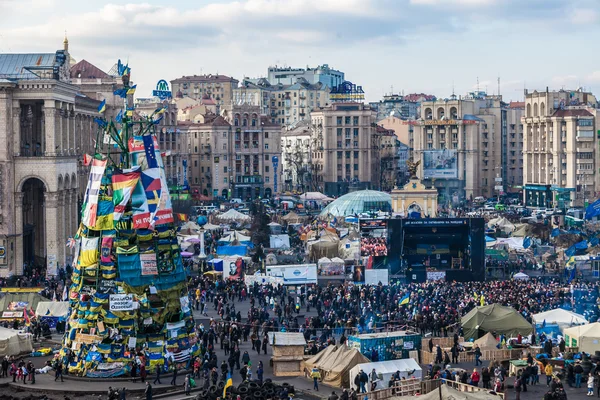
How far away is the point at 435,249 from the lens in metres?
63.7

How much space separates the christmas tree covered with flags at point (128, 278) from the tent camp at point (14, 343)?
3969mm

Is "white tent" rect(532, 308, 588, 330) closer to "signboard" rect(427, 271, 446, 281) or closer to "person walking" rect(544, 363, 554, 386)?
"person walking" rect(544, 363, 554, 386)

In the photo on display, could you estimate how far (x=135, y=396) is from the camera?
33.4 m

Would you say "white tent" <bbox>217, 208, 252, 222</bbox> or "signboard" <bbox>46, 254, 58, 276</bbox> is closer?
"signboard" <bbox>46, 254, 58, 276</bbox>

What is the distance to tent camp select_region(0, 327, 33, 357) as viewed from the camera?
3847 cm

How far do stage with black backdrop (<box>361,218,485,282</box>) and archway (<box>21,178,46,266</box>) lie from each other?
19790mm

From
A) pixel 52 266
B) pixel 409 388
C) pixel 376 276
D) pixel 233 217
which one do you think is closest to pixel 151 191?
pixel 409 388

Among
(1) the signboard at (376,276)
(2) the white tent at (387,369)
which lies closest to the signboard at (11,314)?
(2) the white tent at (387,369)

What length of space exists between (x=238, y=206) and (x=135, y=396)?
87.2 metres

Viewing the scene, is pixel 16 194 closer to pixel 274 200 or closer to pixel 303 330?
pixel 303 330

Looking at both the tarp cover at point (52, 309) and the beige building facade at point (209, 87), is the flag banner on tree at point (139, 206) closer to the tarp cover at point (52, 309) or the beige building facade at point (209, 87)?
the tarp cover at point (52, 309)

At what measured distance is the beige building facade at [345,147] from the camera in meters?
146

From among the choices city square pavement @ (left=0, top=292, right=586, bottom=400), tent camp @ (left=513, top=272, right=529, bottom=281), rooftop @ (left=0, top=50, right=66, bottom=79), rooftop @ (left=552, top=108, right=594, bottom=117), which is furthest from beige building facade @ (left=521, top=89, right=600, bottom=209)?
city square pavement @ (left=0, top=292, right=586, bottom=400)

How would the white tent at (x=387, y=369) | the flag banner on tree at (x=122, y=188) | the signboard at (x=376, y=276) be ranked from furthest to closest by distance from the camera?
1. the signboard at (x=376, y=276)
2. the flag banner on tree at (x=122, y=188)
3. the white tent at (x=387, y=369)
